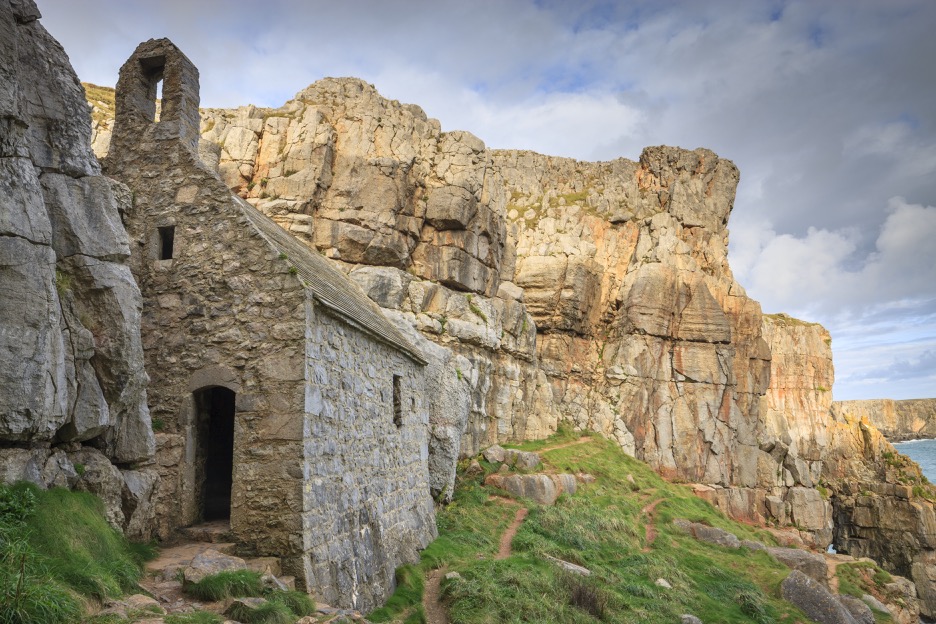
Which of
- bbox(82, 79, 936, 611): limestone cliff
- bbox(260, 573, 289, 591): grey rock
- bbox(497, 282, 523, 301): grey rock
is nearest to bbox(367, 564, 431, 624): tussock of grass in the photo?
bbox(260, 573, 289, 591): grey rock

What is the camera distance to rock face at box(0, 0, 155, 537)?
721 centimetres

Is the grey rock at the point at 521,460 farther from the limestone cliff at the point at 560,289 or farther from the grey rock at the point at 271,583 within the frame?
the grey rock at the point at 271,583

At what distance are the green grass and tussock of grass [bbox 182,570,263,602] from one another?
804mm

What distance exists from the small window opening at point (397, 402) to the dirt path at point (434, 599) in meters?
3.80

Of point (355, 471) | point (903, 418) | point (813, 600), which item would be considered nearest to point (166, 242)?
point (355, 471)

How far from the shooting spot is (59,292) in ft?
28.2

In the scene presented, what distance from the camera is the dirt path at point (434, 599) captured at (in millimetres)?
12513

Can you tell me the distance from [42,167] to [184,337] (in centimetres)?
438

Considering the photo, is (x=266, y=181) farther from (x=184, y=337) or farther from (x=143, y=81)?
(x=184, y=337)

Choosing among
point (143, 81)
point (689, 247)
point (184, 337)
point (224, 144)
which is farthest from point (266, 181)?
point (689, 247)

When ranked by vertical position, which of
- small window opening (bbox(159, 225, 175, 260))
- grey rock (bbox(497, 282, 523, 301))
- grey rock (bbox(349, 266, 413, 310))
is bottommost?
small window opening (bbox(159, 225, 175, 260))

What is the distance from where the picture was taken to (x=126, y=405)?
9.49 m

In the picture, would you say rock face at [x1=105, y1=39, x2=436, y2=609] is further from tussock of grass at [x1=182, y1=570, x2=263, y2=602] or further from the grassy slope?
the grassy slope

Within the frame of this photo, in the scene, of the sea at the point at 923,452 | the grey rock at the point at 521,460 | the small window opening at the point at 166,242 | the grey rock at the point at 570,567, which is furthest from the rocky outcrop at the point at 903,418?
the small window opening at the point at 166,242
